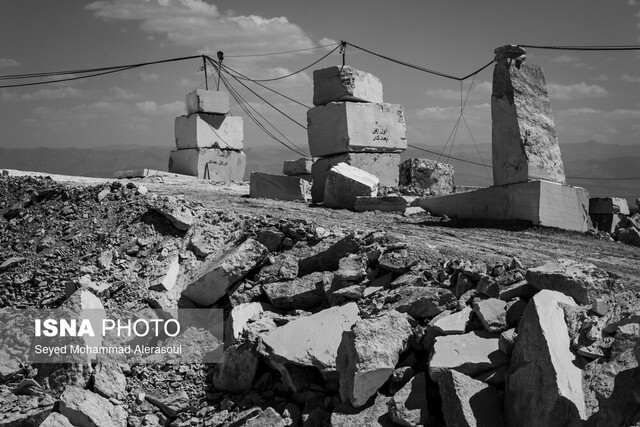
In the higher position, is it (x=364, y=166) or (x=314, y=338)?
(x=364, y=166)

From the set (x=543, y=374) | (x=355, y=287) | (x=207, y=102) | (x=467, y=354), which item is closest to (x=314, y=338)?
(x=355, y=287)

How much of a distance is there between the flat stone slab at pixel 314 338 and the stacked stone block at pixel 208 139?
10.2m

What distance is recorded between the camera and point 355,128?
10070 mm

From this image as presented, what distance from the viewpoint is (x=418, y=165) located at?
34.2ft

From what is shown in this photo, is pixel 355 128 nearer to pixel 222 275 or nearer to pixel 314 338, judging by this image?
pixel 222 275

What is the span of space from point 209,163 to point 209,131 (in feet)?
2.70

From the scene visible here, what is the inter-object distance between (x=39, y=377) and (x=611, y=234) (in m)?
6.76

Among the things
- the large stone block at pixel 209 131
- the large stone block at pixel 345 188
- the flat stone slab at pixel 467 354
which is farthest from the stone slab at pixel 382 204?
the large stone block at pixel 209 131

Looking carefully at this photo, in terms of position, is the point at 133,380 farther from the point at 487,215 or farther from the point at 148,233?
the point at 487,215

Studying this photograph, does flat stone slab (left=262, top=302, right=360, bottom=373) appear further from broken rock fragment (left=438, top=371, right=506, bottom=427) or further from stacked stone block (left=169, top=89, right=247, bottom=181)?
stacked stone block (left=169, top=89, right=247, bottom=181)

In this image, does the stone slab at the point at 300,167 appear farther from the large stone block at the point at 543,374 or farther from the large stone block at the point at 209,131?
the large stone block at the point at 543,374

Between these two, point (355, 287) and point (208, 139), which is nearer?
point (355, 287)

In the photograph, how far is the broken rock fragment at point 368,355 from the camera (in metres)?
3.96

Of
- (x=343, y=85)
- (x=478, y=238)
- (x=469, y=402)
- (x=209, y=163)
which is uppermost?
(x=343, y=85)
